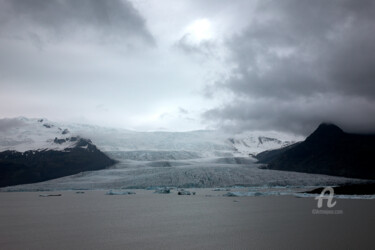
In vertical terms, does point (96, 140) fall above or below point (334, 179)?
above

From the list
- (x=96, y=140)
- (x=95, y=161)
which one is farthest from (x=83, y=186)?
(x=96, y=140)

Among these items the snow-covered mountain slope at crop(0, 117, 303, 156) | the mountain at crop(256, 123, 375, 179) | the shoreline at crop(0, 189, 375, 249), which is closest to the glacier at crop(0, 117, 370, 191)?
the snow-covered mountain slope at crop(0, 117, 303, 156)

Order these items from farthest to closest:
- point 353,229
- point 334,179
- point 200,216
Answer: point 334,179 → point 200,216 → point 353,229

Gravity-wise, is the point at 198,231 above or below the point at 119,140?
below

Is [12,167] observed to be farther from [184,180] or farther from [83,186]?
[184,180]

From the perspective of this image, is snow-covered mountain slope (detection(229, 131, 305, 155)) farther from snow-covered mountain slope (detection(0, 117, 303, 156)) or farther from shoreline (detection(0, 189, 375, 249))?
shoreline (detection(0, 189, 375, 249))

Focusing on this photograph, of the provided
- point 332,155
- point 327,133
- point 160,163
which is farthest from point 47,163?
point 327,133

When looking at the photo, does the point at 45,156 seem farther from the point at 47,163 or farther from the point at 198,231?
the point at 198,231
